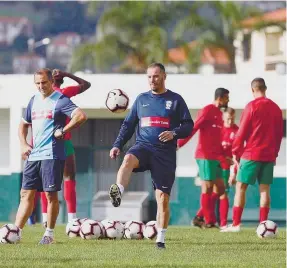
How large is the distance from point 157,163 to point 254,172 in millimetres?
3264

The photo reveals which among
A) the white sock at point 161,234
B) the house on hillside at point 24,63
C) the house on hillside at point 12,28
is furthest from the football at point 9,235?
the house on hillside at point 12,28

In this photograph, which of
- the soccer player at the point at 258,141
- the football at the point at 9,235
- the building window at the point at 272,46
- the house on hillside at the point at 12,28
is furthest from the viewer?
the house on hillside at the point at 12,28

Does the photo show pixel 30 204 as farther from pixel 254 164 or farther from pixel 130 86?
pixel 130 86

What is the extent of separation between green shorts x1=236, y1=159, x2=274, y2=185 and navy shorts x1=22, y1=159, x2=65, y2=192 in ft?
10.6

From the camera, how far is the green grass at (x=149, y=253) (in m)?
11.9

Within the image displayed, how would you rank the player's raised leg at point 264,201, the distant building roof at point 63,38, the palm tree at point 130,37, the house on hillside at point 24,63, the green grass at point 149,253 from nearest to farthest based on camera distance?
the green grass at point 149,253
the player's raised leg at point 264,201
the palm tree at point 130,37
the house on hillside at point 24,63
the distant building roof at point 63,38

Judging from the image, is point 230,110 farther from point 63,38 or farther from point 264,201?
point 63,38

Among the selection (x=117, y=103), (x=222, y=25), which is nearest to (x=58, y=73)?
(x=117, y=103)

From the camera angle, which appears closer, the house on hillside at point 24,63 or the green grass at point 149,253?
the green grass at point 149,253

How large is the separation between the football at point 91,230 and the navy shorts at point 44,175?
4.03 ft

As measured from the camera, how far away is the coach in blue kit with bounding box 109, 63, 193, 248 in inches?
536

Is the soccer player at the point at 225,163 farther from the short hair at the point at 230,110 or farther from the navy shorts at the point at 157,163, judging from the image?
the navy shorts at the point at 157,163

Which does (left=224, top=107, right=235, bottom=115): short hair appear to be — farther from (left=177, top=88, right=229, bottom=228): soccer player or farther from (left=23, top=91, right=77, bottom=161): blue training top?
(left=23, top=91, right=77, bottom=161): blue training top

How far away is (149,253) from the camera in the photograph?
516 inches
